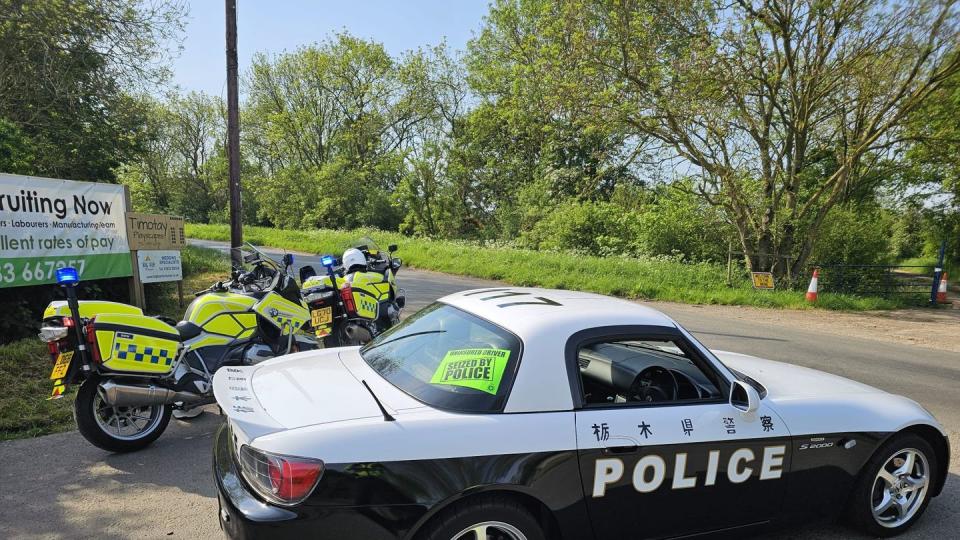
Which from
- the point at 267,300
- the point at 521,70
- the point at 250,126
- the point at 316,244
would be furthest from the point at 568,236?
the point at 250,126

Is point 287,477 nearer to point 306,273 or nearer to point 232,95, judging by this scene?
point 306,273

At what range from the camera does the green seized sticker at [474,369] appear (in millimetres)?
2508

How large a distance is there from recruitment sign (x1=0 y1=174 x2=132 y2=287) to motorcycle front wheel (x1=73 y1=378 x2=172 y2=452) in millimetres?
3199

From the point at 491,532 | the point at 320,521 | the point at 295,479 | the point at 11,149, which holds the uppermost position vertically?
the point at 11,149

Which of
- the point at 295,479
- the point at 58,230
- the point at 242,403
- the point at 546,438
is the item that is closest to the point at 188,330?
the point at 242,403

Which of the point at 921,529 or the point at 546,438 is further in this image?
the point at 921,529

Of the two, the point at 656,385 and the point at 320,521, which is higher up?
the point at 656,385

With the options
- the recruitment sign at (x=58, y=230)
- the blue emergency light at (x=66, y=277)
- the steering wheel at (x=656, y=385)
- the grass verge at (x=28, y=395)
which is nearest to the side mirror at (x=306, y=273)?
the grass verge at (x=28, y=395)

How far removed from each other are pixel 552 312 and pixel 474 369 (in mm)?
525

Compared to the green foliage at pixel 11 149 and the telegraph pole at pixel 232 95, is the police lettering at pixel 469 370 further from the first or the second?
the green foliage at pixel 11 149

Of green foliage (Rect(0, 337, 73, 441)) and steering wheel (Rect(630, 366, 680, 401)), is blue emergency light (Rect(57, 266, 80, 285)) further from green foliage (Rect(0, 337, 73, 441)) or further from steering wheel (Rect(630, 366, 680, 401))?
steering wheel (Rect(630, 366, 680, 401))

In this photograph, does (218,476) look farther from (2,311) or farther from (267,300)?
(2,311)

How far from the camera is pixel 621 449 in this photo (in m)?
2.47

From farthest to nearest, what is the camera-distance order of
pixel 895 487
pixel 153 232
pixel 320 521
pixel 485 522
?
pixel 153 232 → pixel 895 487 → pixel 485 522 → pixel 320 521
